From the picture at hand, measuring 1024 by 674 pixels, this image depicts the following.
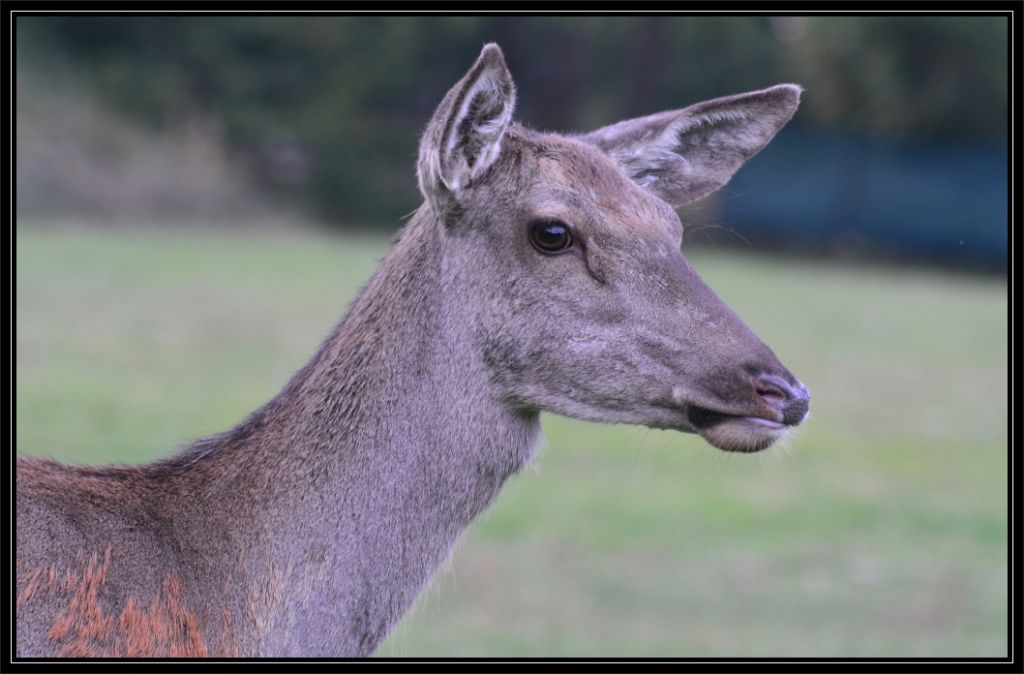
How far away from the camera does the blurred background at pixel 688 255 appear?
38.8 ft

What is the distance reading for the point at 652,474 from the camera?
15.8m

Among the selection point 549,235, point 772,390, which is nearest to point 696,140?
point 549,235

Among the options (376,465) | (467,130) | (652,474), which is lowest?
(376,465)

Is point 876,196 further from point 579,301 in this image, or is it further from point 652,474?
point 579,301

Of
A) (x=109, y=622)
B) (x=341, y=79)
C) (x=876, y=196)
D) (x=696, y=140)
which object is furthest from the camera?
(x=876, y=196)

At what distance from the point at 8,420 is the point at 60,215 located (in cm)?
2287

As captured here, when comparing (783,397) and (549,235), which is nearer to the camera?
(783,397)

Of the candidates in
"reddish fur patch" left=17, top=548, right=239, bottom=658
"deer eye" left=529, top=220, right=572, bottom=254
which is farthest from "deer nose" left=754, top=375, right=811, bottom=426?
"reddish fur patch" left=17, top=548, right=239, bottom=658

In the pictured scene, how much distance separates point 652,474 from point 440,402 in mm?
10715

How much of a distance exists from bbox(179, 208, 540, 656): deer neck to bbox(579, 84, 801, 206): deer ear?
1.13m

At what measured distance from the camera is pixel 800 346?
22.3 meters

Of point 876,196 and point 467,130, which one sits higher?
point 876,196

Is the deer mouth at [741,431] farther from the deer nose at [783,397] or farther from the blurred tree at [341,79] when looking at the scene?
the blurred tree at [341,79]

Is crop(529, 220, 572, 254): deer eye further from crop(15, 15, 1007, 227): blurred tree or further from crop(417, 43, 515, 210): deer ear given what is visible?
crop(15, 15, 1007, 227): blurred tree
